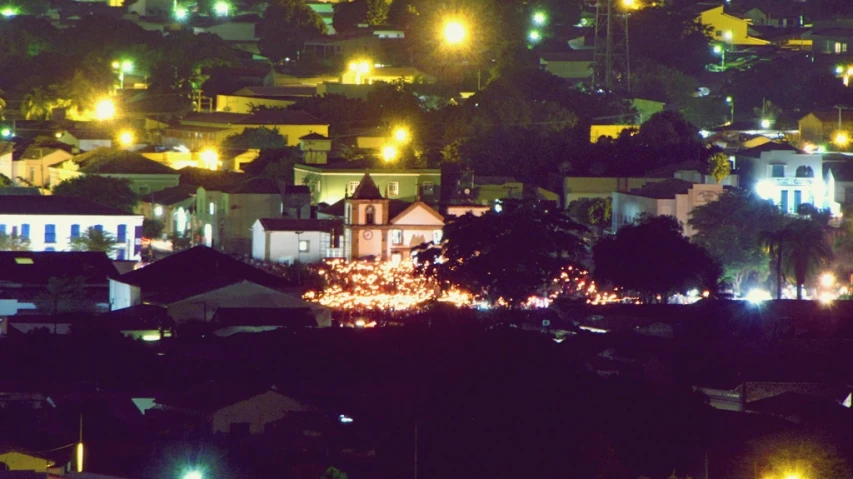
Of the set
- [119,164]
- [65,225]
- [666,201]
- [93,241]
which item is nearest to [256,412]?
[93,241]

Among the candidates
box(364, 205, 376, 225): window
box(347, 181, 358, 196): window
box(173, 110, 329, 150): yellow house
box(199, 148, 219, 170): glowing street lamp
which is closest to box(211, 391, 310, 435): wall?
box(364, 205, 376, 225): window

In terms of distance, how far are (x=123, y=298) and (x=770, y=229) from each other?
12.6 m

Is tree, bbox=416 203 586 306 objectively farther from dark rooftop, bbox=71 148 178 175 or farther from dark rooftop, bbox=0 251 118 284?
dark rooftop, bbox=71 148 178 175

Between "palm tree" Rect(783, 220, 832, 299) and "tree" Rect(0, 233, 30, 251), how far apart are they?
1466 centimetres

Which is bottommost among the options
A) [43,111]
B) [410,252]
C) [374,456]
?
[374,456]

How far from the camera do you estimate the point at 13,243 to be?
44.8m

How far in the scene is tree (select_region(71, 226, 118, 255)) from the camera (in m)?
44.7

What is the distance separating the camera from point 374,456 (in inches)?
1009

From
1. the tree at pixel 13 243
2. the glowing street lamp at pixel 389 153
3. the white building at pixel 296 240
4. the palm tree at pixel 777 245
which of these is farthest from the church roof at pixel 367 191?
the palm tree at pixel 777 245

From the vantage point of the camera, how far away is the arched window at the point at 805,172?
4812 cm

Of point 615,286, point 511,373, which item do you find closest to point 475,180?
point 615,286

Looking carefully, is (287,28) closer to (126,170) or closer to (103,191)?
(126,170)

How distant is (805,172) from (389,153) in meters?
8.91

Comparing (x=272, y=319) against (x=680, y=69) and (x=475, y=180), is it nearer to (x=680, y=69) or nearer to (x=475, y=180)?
(x=475, y=180)
